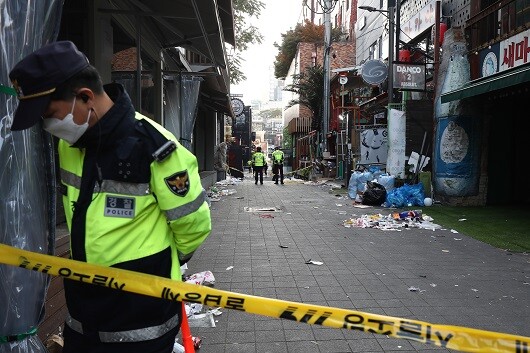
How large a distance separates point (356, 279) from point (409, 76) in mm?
10375

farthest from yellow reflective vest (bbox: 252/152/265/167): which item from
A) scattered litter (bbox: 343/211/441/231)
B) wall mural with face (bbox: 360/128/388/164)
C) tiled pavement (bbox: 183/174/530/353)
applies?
tiled pavement (bbox: 183/174/530/353)

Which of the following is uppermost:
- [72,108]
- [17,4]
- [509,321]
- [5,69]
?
[17,4]

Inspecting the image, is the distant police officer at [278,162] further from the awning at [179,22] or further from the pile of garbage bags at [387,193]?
the awning at [179,22]

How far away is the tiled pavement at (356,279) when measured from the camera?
13.3ft

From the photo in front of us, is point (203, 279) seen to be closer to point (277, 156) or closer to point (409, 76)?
point (409, 76)

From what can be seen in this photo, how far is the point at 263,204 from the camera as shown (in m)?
13.7

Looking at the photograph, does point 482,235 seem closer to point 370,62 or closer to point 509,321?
point 509,321

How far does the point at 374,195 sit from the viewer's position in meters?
13.4

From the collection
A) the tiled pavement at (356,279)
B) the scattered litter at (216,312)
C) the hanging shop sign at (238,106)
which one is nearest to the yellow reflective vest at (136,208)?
the tiled pavement at (356,279)

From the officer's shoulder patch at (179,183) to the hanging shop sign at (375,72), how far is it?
16.0 meters

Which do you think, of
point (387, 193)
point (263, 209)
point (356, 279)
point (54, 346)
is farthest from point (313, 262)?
point (387, 193)

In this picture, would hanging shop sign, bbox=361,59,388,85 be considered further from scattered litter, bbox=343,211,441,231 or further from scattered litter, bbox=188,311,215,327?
scattered litter, bbox=188,311,215,327

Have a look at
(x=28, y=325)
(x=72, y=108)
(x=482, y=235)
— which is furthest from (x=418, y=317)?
(x=482, y=235)

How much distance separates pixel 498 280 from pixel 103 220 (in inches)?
217
